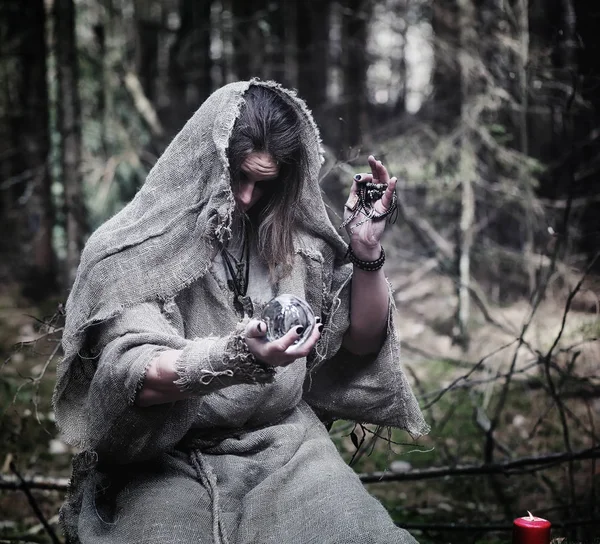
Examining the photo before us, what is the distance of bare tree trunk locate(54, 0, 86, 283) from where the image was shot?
290 inches

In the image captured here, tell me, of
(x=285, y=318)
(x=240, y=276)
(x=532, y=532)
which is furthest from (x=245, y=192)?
(x=532, y=532)

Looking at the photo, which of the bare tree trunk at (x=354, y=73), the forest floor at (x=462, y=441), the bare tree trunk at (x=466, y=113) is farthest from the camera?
the bare tree trunk at (x=354, y=73)

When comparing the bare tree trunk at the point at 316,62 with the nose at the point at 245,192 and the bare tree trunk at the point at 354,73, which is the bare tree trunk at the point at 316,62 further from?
the nose at the point at 245,192

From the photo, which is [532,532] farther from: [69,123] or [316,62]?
[316,62]

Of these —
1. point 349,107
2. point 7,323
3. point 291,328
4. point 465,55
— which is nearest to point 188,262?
point 291,328

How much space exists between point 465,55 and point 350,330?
5.38 metres

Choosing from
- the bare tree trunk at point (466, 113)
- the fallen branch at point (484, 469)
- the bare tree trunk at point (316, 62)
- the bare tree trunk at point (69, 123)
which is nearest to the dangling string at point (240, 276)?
the fallen branch at point (484, 469)

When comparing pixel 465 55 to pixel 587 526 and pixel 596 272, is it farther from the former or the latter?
pixel 587 526

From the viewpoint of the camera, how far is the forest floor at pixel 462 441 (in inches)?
155

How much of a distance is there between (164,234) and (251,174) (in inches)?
15.1

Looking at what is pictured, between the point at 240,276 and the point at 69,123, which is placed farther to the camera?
the point at 69,123

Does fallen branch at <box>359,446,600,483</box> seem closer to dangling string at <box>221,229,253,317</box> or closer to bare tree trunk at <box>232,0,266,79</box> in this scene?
dangling string at <box>221,229,253,317</box>

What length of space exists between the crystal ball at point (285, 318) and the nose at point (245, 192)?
0.67 metres

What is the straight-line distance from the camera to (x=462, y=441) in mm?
5523
